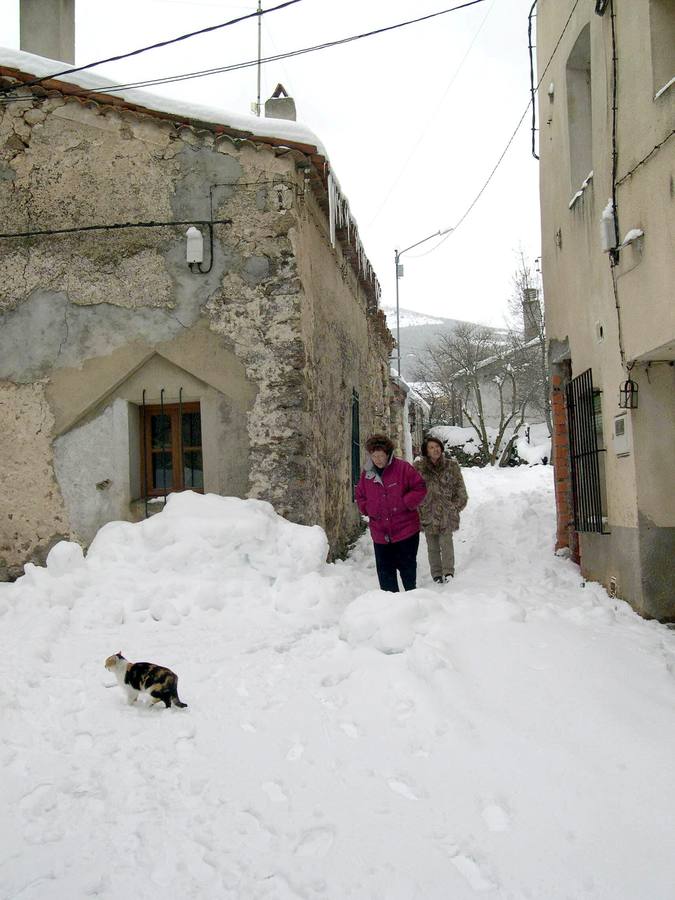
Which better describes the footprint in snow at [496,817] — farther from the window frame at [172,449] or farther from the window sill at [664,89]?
the window frame at [172,449]

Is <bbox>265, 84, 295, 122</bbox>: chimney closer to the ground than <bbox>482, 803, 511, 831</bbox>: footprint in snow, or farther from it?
farther from it

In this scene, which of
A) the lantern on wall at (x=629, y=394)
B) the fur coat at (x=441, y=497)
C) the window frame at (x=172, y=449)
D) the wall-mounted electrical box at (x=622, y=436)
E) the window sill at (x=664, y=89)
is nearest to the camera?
the window sill at (x=664, y=89)

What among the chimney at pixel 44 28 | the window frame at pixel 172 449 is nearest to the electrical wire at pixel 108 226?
the window frame at pixel 172 449

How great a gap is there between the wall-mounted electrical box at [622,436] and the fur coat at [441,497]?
160cm

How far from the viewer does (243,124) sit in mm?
7262

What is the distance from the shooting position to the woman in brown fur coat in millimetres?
7418

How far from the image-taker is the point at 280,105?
9.91 meters

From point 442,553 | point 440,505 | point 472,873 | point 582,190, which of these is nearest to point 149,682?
point 472,873

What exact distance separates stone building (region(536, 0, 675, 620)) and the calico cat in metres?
3.67

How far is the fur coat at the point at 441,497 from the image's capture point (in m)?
7.41

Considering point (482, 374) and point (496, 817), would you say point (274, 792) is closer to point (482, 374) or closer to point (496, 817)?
point (496, 817)

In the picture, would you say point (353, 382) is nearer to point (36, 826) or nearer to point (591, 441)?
point (591, 441)

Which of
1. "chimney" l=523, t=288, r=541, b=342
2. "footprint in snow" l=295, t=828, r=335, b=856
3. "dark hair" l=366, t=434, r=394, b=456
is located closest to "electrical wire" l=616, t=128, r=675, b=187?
"dark hair" l=366, t=434, r=394, b=456

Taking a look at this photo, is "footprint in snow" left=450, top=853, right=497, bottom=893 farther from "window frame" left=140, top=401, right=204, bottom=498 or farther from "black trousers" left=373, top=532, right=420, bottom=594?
"window frame" left=140, top=401, right=204, bottom=498
